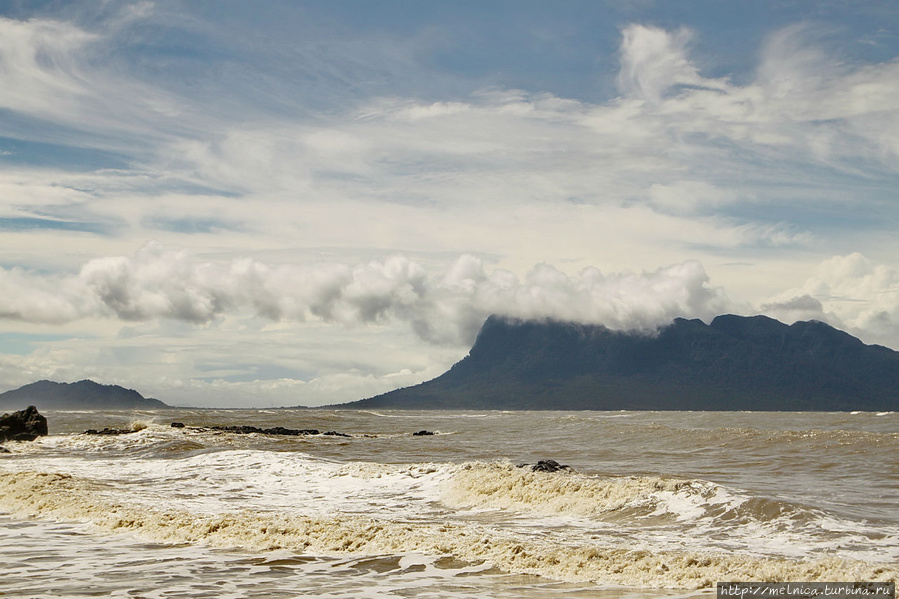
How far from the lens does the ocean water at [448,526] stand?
10445mm

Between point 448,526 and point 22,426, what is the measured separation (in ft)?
122

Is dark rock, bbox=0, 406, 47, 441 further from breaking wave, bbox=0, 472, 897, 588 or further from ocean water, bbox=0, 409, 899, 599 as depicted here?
breaking wave, bbox=0, 472, 897, 588

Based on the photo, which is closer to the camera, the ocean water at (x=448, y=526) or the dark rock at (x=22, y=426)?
the ocean water at (x=448, y=526)

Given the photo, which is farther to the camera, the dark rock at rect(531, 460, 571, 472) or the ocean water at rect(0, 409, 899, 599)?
the dark rock at rect(531, 460, 571, 472)

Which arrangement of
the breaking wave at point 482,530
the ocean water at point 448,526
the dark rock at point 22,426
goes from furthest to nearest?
the dark rock at point 22,426
the breaking wave at point 482,530
the ocean water at point 448,526

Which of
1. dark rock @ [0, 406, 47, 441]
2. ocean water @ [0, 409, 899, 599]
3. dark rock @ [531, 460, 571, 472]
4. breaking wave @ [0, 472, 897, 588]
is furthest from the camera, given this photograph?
dark rock @ [0, 406, 47, 441]

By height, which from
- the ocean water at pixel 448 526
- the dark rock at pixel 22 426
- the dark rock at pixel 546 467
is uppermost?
the dark rock at pixel 22 426

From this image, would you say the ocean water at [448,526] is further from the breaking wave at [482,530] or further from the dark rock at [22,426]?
the dark rock at [22,426]

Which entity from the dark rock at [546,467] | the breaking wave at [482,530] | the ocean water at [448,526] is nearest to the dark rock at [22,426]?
the ocean water at [448,526]

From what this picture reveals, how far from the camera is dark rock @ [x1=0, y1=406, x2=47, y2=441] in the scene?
1639 inches

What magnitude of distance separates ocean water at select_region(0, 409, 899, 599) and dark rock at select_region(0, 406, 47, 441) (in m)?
16.2

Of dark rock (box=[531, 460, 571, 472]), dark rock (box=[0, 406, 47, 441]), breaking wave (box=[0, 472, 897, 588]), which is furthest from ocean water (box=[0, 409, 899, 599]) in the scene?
dark rock (box=[0, 406, 47, 441])

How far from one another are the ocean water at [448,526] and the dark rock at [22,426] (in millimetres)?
16239

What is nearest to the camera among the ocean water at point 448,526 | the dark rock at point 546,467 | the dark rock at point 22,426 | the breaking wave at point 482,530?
the ocean water at point 448,526
